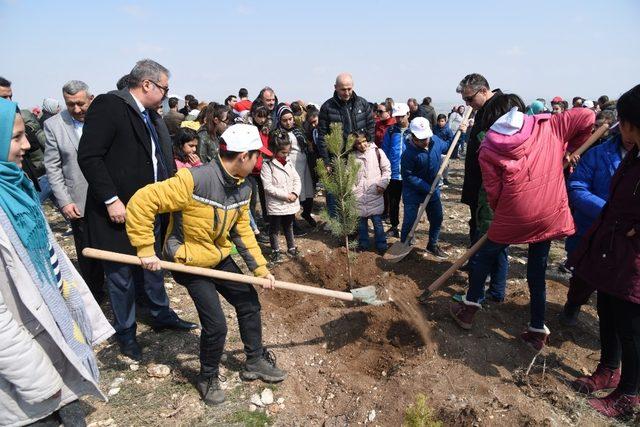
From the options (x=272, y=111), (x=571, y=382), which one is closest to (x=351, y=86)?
(x=272, y=111)

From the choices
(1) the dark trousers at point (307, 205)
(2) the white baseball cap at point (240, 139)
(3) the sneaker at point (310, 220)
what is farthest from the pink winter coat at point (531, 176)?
(3) the sneaker at point (310, 220)

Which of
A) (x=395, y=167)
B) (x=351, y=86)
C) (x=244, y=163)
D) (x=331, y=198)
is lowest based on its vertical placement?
(x=331, y=198)

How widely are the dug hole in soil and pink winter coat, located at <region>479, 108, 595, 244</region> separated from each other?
3.52ft

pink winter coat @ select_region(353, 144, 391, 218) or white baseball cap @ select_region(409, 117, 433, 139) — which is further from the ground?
white baseball cap @ select_region(409, 117, 433, 139)

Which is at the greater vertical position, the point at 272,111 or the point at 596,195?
the point at 272,111

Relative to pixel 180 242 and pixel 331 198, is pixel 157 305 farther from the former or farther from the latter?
pixel 331 198

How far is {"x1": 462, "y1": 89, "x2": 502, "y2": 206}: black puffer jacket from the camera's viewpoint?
3764 mm

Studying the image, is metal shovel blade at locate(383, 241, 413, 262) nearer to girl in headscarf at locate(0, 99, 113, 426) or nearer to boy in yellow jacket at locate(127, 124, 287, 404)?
boy in yellow jacket at locate(127, 124, 287, 404)

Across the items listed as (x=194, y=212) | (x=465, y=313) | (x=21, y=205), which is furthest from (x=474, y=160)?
(x=21, y=205)

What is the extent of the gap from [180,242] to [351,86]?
3713 millimetres

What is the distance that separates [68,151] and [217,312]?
2120 millimetres

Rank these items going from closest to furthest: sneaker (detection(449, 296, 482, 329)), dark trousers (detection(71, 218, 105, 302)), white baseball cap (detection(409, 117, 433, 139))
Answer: sneaker (detection(449, 296, 482, 329)) → dark trousers (detection(71, 218, 105, 302)) → white baseball cap (detection(409, 117, 433, 139))

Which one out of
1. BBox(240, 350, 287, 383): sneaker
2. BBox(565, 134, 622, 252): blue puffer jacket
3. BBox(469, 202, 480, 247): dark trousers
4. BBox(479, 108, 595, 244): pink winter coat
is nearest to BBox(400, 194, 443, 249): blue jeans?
BBox(469, 202, 480, 247): dark trousers

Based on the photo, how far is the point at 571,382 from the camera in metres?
3.07
